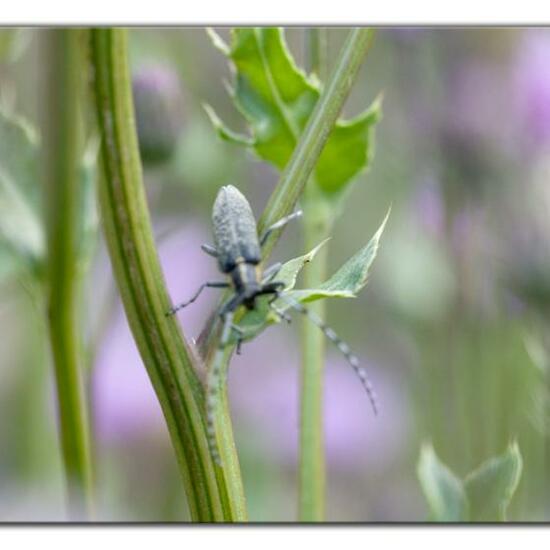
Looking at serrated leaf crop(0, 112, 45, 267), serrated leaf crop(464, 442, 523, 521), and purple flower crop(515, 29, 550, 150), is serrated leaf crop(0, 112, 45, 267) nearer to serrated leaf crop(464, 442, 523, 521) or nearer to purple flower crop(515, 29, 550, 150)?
serrated leaf crop(464, 442, 523, 521)

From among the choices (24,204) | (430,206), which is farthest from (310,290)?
(430,206)

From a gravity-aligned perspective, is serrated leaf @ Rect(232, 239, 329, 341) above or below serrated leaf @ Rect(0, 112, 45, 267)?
below

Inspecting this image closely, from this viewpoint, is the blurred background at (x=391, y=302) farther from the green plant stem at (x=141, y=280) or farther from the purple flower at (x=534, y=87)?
the green plant stem at (x=141, y=280)
